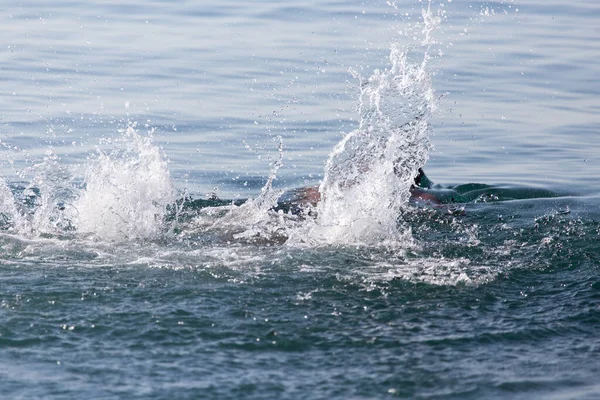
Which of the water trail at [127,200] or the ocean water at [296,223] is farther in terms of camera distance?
the water trail at [127,200]

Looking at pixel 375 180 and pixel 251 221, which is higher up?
pixel 375 180

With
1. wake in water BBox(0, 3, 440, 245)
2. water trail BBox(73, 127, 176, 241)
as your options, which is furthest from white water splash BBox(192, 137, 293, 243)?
water trail BBox(73, 127, 176, 241)

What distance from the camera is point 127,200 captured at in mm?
7918

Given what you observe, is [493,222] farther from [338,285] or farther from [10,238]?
[10,238]

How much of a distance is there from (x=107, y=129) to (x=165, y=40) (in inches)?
211

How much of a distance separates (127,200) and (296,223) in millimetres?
1331

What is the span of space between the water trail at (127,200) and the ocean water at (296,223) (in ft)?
0.06

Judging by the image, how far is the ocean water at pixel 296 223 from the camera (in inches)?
206

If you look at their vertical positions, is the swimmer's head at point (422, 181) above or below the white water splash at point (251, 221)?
above

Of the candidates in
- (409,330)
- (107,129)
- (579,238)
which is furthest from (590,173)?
(409,330)

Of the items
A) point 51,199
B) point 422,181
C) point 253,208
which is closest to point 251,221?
point 253,208

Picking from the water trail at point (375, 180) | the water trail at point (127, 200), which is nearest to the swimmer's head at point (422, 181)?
the water trail at point (375, 180)

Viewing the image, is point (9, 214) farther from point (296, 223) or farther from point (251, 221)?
point (296, 223)

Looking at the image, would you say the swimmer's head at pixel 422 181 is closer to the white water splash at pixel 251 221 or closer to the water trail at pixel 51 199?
the white water splash at pixel 251 221
